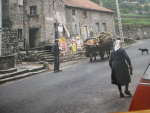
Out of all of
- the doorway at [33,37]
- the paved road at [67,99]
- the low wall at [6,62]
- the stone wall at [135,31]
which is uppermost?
the stone wall at [135,31]

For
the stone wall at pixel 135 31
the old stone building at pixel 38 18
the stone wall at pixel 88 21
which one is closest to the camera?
the old stone building at pixel 38 18

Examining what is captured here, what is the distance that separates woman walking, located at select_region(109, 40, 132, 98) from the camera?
816 centimetres

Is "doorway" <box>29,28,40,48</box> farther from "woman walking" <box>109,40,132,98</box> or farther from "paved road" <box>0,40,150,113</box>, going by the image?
"woman walking" <box>109,40,132,98</box>

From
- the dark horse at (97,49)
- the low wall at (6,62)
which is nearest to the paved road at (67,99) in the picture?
the low wall at (6,62)

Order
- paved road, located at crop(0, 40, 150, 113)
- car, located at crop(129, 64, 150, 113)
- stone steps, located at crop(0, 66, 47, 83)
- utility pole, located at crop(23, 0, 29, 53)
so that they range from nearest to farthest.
Answer: car, located at crop(129, 64, 150, 113), paved road, located at crop(0, 40, 150, 113), stone steps, located at crop(0, 66, 47, 83), utility pole, located at crop(23, 0, 29, 53)

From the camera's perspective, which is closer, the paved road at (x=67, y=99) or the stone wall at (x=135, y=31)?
the paved road at (x=67, y=99)

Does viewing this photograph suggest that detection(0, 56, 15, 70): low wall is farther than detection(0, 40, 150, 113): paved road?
Yes

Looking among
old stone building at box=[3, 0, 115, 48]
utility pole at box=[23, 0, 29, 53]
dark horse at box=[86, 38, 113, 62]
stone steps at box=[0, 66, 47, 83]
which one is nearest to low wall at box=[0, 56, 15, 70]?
stone steps at box=[0, 66, 47, 83]

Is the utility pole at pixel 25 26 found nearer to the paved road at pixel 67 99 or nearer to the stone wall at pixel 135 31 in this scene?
the paved road at pixel 67 99

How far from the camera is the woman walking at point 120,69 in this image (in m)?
8.16

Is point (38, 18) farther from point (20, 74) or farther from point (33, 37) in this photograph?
point (20, 74)

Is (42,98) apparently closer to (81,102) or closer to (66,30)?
(81,102)

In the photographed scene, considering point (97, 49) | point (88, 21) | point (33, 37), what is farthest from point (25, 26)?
point (97, 49)

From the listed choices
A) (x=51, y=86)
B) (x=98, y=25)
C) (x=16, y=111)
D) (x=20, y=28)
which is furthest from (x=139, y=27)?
(x=16, y=111)
